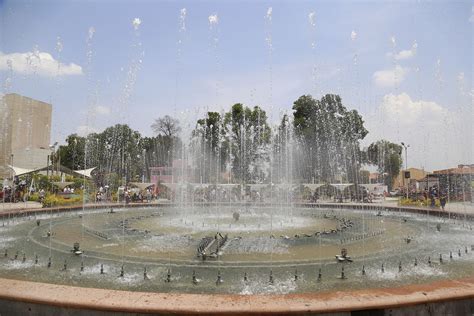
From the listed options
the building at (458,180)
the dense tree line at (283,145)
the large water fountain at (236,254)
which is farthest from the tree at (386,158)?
the large water fountain at (236,254)

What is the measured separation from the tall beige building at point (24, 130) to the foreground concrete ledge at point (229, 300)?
191ft

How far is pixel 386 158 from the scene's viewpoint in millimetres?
71875

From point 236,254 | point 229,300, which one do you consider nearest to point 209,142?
point 236,254

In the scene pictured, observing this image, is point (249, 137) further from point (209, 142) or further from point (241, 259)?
point (241, 259)

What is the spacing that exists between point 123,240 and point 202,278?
5028mm

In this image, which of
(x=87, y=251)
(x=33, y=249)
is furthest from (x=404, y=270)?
(x=33, y=249)

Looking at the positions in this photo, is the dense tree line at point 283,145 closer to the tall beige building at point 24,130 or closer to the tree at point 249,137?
the tree at point 249,137

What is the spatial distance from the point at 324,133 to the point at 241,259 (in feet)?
145

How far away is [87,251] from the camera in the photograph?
29.2ft

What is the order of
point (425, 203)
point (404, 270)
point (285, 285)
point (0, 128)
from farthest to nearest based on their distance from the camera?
point (0, 128), point (425, 203), point (404, 270), point (285, 285)

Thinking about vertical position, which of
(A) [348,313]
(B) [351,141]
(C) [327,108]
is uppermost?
(C) [327,108]

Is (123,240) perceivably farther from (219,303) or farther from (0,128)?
(0,128)

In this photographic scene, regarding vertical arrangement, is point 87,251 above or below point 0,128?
below

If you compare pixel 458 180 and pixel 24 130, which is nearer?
pixel 458 180
